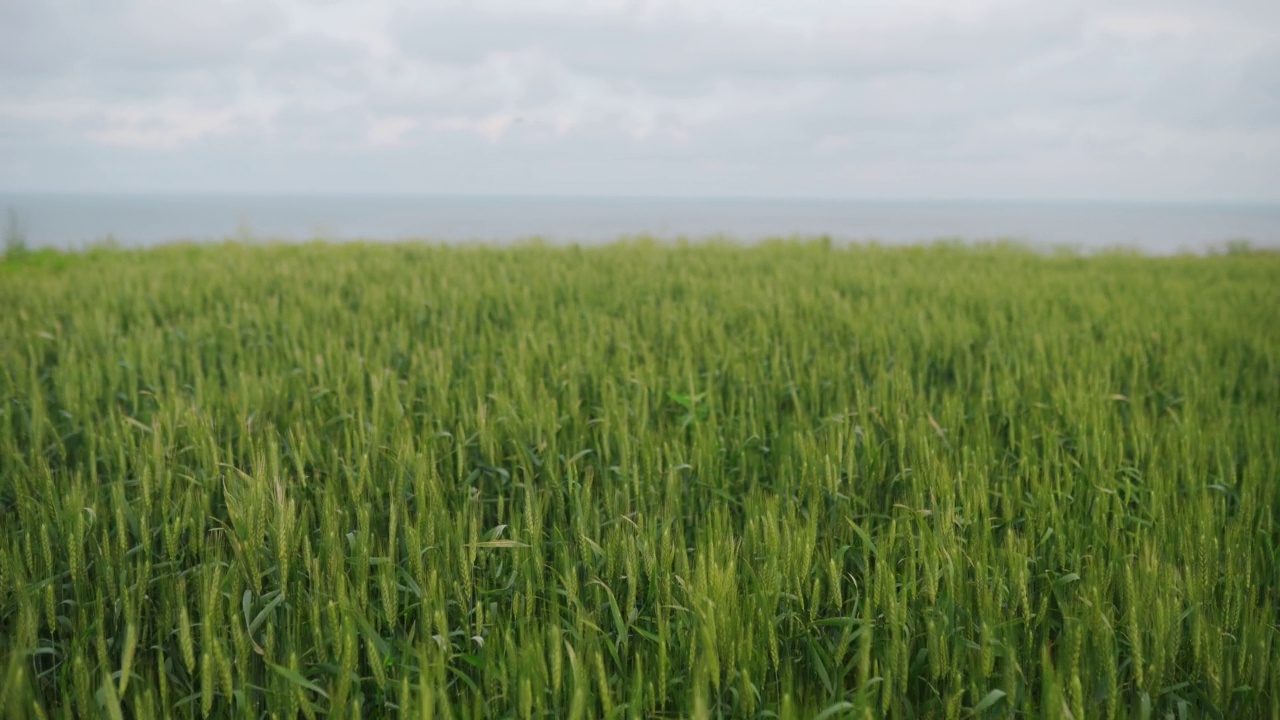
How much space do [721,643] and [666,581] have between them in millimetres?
214

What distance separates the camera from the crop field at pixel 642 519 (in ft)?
4.83

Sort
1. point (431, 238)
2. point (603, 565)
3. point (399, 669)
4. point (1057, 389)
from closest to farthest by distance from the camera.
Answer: point (399, 669) → point (603, 565) → point (1057, 389) → point (431, 238)

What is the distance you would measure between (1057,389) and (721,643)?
8.29 ft

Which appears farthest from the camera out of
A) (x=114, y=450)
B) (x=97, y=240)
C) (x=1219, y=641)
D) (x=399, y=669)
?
(x=97, y=240)

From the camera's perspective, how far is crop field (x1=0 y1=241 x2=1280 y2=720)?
4.83 ft

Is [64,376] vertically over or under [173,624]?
over

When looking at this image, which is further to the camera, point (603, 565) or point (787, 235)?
point (787, 235)

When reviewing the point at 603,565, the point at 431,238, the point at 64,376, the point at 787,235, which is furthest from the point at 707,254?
the point at 603,565

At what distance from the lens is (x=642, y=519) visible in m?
2.03

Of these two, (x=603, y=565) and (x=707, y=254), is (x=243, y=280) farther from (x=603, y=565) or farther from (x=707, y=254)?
(x=603, y=565)

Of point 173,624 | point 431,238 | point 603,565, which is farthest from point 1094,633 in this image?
point 431,238

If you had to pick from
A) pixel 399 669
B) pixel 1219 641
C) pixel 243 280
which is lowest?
pixel 399 669

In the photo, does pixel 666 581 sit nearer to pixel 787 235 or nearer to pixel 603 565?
pixel 603 565

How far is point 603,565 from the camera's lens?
187 centimetres
